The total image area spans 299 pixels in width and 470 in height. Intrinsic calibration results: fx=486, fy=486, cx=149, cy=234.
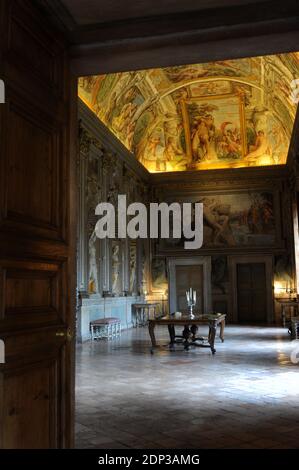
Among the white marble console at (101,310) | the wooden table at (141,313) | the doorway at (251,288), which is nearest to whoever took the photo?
the white marble console at (101,310)

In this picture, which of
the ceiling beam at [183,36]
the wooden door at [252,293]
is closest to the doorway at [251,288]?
the wooden door at [252,293]

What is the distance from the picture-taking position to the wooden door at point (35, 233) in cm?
309

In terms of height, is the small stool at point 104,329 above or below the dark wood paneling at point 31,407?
below

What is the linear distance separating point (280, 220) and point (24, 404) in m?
21.1

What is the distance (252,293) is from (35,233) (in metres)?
20.8

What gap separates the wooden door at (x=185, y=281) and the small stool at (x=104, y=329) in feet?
23.5

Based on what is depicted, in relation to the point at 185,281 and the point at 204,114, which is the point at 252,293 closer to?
the point at 185,281

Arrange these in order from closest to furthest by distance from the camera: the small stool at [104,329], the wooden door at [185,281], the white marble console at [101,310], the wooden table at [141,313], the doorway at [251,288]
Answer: the white marble console at [101,310]
the small stool at [104,329]
the wooden table at [141,313]
the doorway at [251,288]
the wooden door at [185,281]

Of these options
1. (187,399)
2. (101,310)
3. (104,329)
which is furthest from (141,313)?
(187,399)

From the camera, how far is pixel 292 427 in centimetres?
531

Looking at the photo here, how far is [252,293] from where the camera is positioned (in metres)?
23.2

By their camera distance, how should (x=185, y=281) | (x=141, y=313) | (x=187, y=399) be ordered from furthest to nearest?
(x=185, y=281) → (x=141, y=313) → (x=187, y=399)

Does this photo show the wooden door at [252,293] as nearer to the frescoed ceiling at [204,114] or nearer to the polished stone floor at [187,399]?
the frescoed ceiling at [204,114]

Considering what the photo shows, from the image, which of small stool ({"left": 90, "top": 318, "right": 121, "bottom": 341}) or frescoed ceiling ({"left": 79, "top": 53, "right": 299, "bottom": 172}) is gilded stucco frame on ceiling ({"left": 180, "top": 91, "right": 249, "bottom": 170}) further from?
small stool ({"left": 90, "top": 318, "right": 121, "bottom": 341})
